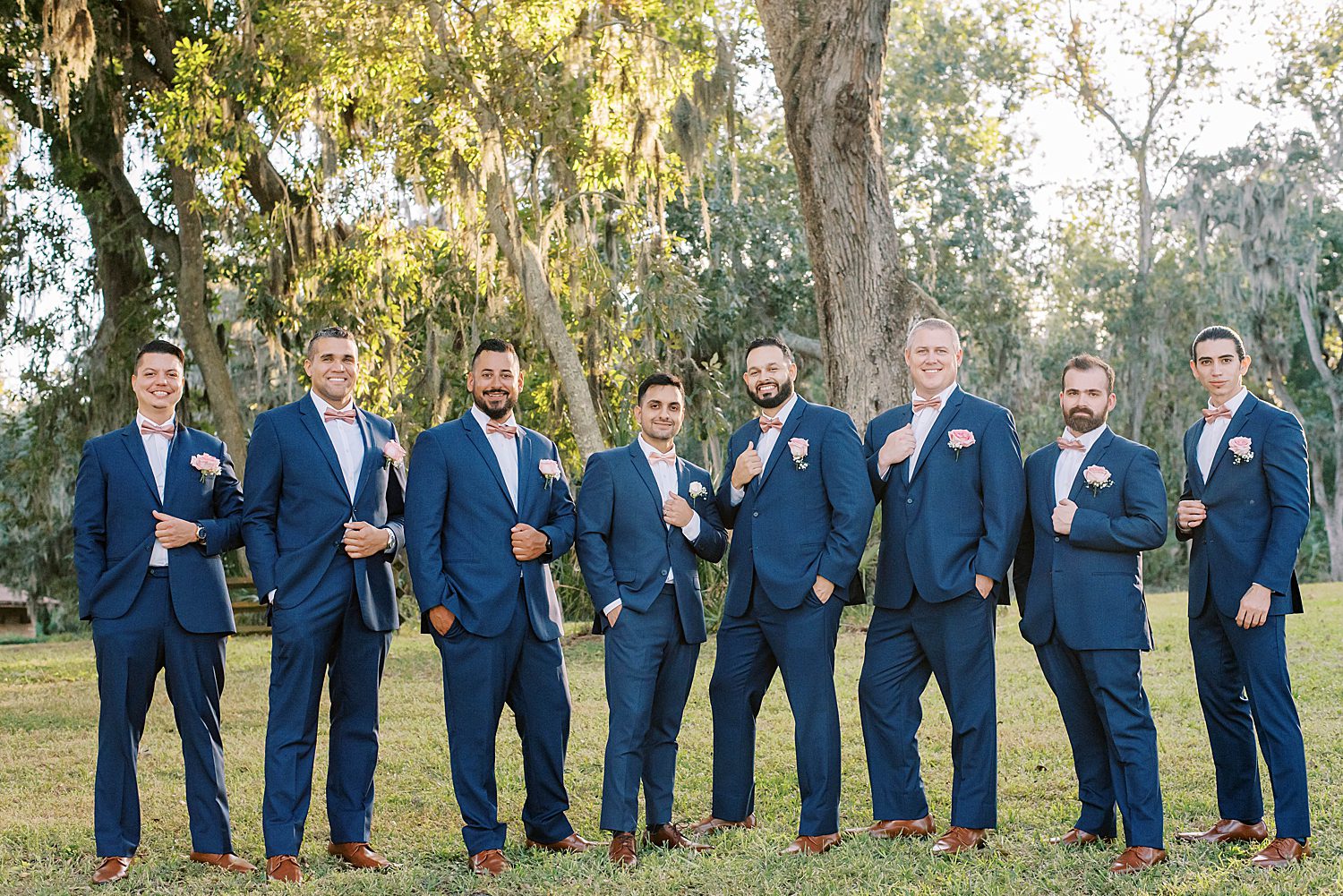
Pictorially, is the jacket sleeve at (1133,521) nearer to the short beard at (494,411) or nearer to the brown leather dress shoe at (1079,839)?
the brown leather dress shoe at (1079,839)

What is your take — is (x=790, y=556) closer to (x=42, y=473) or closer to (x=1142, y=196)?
(x=42, y=473)

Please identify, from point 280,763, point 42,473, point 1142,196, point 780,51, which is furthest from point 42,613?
point 1142,196

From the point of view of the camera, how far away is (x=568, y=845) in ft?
17.2

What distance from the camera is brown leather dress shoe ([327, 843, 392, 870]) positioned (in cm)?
510

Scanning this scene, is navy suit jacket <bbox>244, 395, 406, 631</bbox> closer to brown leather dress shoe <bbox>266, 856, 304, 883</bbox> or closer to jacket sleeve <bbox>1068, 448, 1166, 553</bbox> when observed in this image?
brown leather dress shoe <bbox>266, 856, 304, 883</bbox>

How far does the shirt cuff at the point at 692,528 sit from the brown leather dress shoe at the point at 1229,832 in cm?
226

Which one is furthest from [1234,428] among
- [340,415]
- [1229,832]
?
[340,415]

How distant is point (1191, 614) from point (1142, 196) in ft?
80.7

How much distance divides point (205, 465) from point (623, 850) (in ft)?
7.39

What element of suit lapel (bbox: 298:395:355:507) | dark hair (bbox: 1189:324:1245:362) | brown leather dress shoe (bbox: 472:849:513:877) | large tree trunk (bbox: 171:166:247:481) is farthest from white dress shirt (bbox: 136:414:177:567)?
large tree trunk (bbox: 171:166:247:481)

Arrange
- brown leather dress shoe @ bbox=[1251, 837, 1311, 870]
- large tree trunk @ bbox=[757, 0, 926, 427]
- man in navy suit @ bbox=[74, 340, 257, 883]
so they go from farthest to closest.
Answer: large tree trunk @ bbox=[757, 0, 926, 427] → man in navy suit @ bbox=[74, 340, 257, 883] → brown leather dress shoe @ bbox=[1251, 837, 1311, 870]

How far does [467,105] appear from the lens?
11.5 meters

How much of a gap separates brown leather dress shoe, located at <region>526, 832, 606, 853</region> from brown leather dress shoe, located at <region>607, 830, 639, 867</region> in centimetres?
15

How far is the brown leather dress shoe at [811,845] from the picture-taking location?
5.00m
